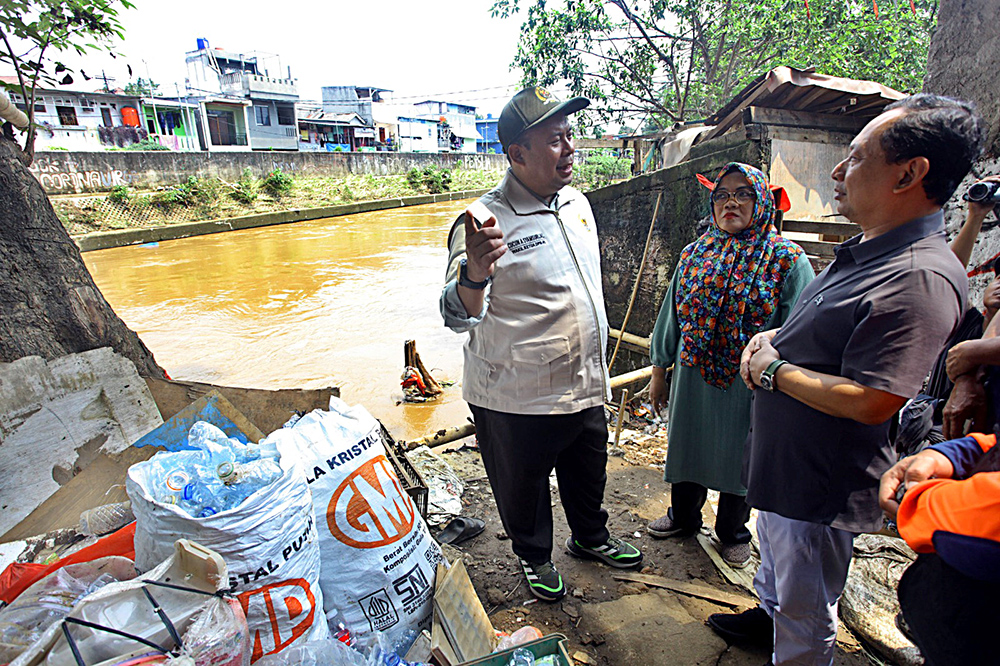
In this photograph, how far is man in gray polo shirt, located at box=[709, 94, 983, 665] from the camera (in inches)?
46.5

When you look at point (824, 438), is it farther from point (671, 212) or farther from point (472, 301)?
point (671, 212)

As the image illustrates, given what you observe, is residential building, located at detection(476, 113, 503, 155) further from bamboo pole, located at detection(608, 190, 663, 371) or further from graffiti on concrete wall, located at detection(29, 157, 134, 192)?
bamboo pole, located at detection(608, 190, 663, 371)

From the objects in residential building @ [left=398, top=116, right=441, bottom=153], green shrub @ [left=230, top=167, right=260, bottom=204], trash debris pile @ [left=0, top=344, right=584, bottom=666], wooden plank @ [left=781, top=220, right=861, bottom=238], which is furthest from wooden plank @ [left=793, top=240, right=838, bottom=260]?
residential building @ [left=398, top=116, right=441, bottom=153]

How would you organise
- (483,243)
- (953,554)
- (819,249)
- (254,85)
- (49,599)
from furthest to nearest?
1. (254,85)
2. (819,249)
3. (483,243)
4. (49,599)
5. (953,554)

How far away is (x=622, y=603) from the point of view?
212 cm

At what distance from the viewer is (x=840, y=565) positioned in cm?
148

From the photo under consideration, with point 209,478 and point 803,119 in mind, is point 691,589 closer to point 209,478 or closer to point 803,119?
point 209,478

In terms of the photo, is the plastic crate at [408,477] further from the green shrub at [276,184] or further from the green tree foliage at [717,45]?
the green shrub at [276,184]

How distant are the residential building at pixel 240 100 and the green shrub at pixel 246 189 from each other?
10224mm

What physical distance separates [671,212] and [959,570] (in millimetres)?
3827

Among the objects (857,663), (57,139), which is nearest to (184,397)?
(857,663)

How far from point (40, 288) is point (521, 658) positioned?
258cm

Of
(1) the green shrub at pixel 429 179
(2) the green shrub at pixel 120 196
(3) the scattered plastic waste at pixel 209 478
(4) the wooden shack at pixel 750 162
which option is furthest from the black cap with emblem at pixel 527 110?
(1) the green shrub at pixel 429 179

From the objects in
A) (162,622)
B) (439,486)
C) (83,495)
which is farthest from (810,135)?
(83,495)
